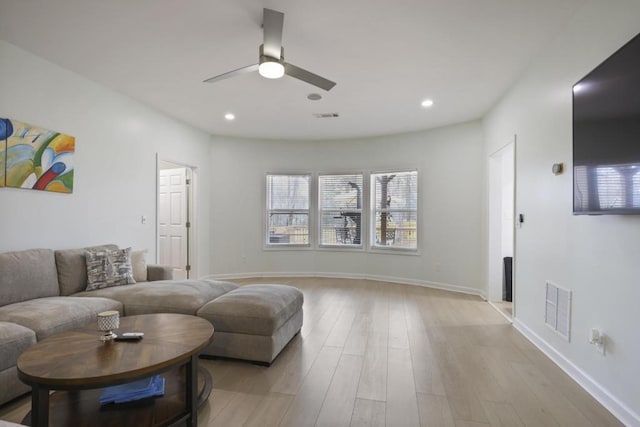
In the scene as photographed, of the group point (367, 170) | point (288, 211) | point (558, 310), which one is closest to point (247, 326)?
point (558, 310)

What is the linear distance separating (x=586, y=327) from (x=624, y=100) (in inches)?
61.6

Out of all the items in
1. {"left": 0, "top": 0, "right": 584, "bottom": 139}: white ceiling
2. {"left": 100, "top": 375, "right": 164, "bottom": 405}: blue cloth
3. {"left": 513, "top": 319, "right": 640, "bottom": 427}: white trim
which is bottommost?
{"left": 513, "top": 319, "right": 640, "bottom": 427}: white trim

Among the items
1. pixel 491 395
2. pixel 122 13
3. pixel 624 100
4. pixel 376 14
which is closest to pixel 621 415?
pixel 491 395

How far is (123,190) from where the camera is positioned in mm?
4125

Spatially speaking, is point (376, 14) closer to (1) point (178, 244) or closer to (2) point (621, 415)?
(2) point (621, 415)

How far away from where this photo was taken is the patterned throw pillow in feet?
10.6

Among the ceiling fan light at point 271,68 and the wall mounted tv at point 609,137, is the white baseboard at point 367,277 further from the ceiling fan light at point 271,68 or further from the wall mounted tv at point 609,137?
the ceiling fan light at point 271,68

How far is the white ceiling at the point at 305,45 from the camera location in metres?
2.38

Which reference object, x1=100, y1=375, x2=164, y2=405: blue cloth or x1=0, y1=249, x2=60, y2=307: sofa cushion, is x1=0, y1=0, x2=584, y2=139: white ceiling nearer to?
x1=0, y1=249, x2=60, y2=307: sofa cushion

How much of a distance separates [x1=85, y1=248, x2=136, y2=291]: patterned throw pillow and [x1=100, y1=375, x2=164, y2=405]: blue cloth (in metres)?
1.66

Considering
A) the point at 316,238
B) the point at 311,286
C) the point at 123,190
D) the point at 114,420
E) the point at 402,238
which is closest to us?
the point at 114,420

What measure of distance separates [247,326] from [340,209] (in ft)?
13.1

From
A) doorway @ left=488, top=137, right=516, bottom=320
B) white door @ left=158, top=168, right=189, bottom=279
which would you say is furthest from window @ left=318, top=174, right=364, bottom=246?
white door @ left=158, top=168, right=189, bottom=279

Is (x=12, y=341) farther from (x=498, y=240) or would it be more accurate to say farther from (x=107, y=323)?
(x=498, y=240)
